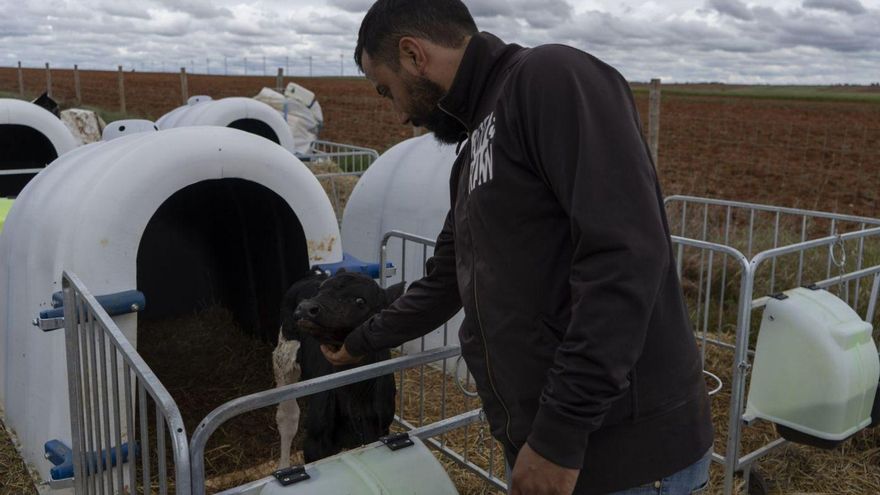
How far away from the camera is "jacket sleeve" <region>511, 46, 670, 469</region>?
4.58ft

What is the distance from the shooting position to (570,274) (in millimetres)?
1487

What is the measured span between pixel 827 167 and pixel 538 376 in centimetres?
2026

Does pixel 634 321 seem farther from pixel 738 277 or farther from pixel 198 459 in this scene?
pixel 738 277

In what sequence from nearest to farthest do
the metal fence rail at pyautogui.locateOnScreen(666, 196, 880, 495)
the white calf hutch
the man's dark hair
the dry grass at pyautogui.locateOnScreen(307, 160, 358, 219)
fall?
the man's dark hair < the white calf hutch < the metal fence rail at pyautogui.locateOnScreen(666, 196, 880, 495) < the dry grass at pyautogui.locateOnScreen(307, 160, 358, 219)

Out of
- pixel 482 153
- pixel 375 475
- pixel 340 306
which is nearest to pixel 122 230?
Answer: pixel 340 306

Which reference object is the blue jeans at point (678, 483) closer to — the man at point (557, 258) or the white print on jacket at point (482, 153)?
the man at point (557, 258)

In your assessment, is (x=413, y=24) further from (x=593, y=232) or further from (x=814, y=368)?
(x=814, y=368)

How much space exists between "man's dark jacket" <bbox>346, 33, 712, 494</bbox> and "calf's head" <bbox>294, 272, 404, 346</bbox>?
897mm

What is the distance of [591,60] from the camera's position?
4.94 feet

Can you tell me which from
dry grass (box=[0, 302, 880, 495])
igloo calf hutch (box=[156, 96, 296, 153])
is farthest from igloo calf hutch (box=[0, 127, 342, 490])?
igloo calf hutch (box=[156, 96, 296, 153])

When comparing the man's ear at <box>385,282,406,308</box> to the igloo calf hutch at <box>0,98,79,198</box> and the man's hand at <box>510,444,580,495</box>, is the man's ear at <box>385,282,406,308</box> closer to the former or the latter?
the man's hand at <box>510,444,580,495</box>

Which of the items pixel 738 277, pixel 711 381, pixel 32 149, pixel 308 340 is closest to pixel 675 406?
pixel 308 340

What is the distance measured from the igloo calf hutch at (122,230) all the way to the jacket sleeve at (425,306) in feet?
3.98

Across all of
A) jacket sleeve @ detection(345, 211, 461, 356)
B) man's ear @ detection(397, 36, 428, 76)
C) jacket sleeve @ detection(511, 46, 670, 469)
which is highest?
man's ear @ detection(397, 36, 428, 76)
